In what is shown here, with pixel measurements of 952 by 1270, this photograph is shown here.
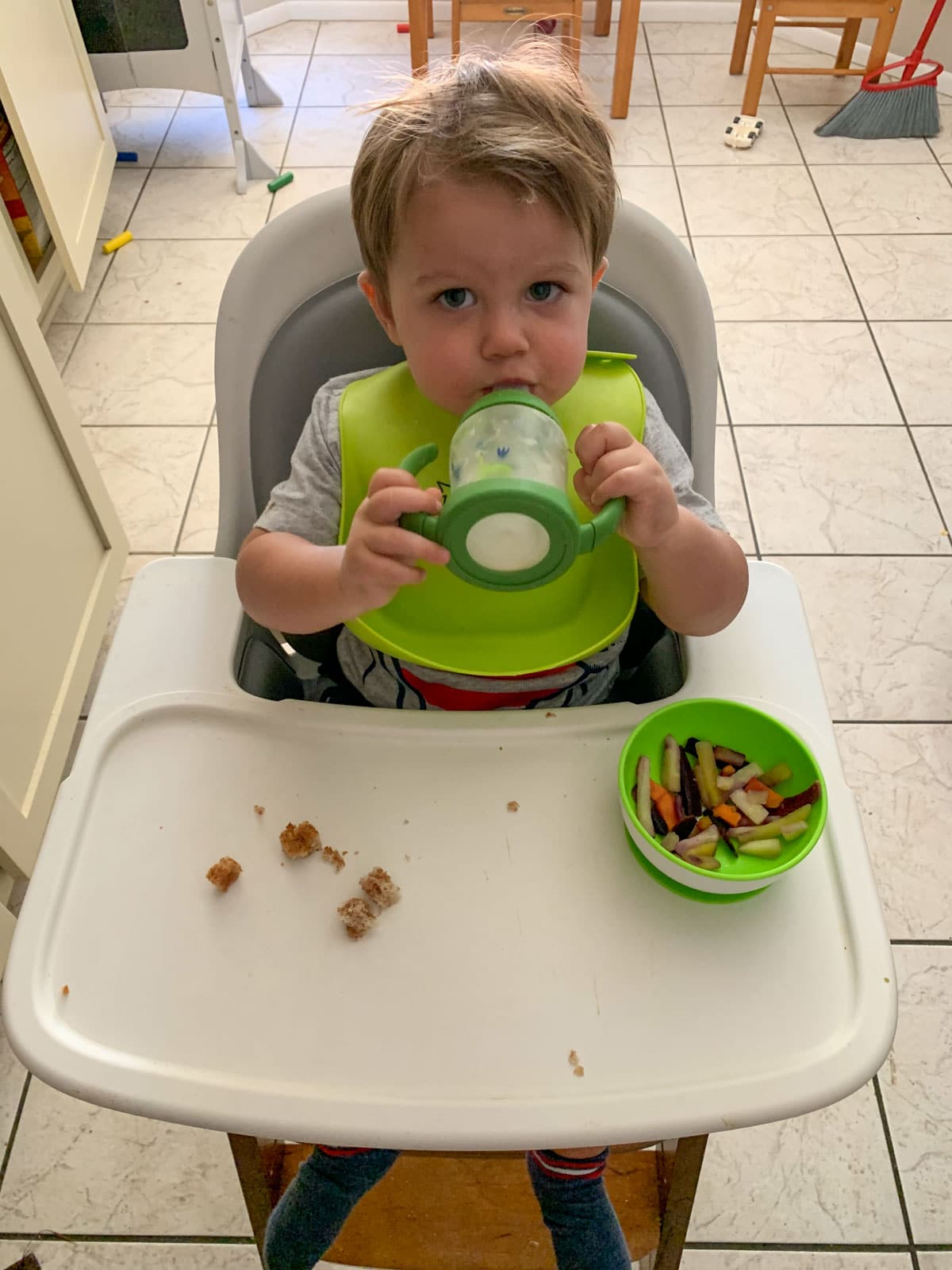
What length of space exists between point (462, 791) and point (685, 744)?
176mm

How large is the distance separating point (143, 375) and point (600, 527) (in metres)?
1.90

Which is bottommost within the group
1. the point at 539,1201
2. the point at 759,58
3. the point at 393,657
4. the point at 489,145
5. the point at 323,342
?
the point at 759,58

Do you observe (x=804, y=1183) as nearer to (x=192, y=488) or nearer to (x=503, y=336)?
A: (x=503, y=336)

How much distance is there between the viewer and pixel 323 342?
92cm

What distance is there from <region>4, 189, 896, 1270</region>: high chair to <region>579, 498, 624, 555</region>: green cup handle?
0.22 m

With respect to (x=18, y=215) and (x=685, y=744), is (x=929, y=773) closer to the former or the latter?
(x=685, y=744)

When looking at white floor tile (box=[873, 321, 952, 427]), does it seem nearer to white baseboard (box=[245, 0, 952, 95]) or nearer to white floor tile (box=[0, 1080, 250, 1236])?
white baseboard (box=[245, 0, 952, 95])

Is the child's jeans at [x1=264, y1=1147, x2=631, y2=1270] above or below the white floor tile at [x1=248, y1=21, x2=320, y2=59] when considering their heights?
above

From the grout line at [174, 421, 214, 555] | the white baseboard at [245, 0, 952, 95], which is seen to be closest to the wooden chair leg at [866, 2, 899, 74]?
the white baseboard at [245, 0, 952, 95]

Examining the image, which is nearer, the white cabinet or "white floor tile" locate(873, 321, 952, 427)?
the white cabinet

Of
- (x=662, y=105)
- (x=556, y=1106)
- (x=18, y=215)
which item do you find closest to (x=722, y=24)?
(x=662, y=105)

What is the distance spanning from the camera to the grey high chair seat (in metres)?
0.88

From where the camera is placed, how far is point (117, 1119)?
1.26 metres

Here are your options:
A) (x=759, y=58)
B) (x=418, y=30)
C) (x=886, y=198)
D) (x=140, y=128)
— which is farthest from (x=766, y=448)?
(x=140, y=128)
